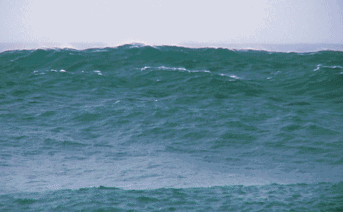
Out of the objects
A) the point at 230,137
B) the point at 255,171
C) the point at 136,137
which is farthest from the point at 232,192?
the point at 136,137

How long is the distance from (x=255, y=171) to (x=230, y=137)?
3838 mm

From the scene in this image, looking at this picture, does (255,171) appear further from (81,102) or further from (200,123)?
(81,102)

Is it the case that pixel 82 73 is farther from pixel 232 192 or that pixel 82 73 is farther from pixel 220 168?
pixel 232 192

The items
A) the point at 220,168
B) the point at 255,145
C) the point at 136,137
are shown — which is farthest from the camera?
the point at 136,137

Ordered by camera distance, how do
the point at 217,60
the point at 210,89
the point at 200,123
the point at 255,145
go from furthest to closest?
the point at 217,60 < the point at 210,89 < the point at 200,123 < the point at 255,145

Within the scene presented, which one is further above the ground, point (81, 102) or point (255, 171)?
point (81, 102)

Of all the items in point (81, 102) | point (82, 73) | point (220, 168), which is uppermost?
point (82, 73)

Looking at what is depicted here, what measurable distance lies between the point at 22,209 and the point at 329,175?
32.8 feet

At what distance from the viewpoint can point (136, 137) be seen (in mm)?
16172

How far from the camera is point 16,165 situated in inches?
485

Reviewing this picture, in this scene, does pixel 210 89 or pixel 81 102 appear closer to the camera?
pixel 81 102

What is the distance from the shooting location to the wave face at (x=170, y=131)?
30.2 feet

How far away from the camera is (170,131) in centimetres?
1681

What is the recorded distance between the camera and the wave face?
9219mm
